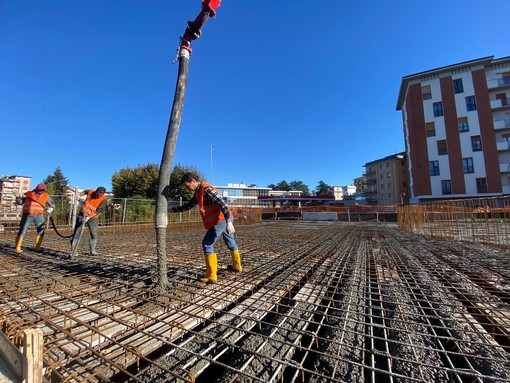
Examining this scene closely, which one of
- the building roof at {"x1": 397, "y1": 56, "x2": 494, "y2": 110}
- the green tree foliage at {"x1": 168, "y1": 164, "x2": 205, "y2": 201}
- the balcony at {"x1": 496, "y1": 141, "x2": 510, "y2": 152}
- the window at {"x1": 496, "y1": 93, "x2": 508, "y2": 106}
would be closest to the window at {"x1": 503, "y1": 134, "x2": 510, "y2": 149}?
the balcony at {"x1": 496, "y1": 141, "x2": 510, "y2": 152}

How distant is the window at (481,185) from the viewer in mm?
29609

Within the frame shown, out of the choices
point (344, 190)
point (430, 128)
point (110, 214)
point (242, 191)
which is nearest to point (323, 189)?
point (344, 190)

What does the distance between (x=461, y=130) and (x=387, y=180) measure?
23.1 m

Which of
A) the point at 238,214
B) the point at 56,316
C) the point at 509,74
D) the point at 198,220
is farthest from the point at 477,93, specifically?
the point at 56,316

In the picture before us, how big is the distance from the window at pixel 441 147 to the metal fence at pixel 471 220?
27.5 metres

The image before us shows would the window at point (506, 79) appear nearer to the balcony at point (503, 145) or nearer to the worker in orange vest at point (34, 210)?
the balcony at point (503, 145)

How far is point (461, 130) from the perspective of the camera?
104 ft

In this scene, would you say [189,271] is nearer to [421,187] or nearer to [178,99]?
[178,99]

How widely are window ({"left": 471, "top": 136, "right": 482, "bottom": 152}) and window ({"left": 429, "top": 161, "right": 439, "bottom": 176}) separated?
13.3ft

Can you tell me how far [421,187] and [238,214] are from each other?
86.0 ft

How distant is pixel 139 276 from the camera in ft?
12.1

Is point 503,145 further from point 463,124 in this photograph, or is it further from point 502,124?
point 463,124

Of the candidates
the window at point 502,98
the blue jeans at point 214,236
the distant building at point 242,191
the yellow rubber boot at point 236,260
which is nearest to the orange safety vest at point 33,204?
the blue jeans at point 214,236

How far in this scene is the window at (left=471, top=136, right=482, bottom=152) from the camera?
30.6 metres
